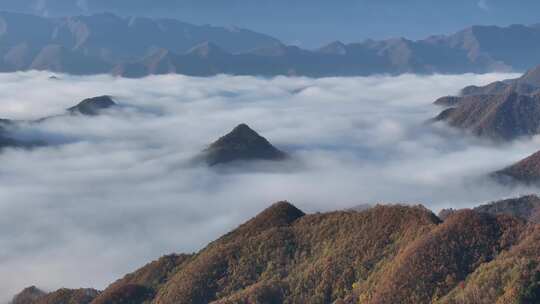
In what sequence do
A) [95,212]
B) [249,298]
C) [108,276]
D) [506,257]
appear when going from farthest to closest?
[95,212]
[108,276]
[249,298]
[506,257]

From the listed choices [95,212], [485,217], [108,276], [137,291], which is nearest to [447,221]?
[485,217]

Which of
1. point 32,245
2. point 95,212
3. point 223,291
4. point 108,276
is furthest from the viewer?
point 95,212

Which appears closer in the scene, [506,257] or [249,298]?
[506,257]

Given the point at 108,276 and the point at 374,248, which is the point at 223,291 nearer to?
the point at 374,248

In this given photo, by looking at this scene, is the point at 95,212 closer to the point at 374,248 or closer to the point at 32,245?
the point at 32,245

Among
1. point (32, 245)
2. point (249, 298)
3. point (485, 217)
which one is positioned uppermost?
point (32, 245)

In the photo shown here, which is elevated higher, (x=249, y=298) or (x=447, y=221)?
(x=447, y=221)

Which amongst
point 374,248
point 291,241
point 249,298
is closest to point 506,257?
point 374,248
